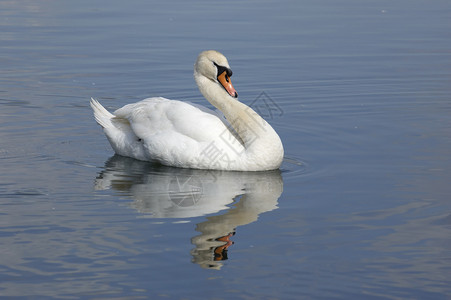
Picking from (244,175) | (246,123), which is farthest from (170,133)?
(244,175)

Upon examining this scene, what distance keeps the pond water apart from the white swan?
194mm

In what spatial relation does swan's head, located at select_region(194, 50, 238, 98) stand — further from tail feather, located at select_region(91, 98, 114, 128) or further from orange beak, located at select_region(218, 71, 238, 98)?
tail feather, located at select_region(91, 98, 114, 128)

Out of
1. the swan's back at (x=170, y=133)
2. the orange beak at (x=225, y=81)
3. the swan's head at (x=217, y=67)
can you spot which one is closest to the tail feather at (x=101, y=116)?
the swan's back at (x=170, y=133)

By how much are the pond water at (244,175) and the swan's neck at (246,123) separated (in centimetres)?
32

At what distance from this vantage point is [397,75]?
1501cm

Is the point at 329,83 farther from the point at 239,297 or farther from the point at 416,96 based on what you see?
the point at 239,297

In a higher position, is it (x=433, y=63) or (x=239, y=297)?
(x=433, y=63)

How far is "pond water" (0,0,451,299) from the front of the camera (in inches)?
268

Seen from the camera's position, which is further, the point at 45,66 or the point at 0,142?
the point at 45,66

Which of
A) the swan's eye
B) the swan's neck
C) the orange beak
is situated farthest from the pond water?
the swan's eye

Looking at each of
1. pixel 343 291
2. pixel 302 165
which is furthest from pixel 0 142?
pixel 343 291

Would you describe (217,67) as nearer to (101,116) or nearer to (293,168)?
(293,168)

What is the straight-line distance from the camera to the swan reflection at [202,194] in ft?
25.4

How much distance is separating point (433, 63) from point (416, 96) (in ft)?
7.69
